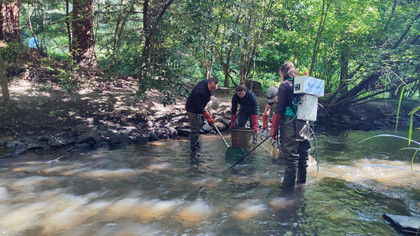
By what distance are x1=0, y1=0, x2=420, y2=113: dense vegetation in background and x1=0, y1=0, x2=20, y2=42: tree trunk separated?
282mm

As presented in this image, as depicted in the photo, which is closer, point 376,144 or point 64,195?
point 64,195

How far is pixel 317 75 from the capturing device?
15.1 metres

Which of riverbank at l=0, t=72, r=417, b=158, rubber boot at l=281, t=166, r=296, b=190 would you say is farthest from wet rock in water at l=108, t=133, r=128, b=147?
rubber boot at l=281, t=166, r=296, b=190

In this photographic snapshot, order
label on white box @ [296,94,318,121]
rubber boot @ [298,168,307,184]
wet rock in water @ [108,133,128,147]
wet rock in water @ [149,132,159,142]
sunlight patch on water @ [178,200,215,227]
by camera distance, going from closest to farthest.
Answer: sunlight patch on water @ [178,200,215,227] < label on white box @ [296,94,318,121] < rubber boot @ [298,168,307,184] < wet rock in water @ [108,133,128,147] < wet rock in water @ [149,132,159,142]

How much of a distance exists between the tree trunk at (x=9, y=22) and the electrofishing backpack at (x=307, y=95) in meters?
9.02

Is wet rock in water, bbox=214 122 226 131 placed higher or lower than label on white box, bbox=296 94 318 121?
lower

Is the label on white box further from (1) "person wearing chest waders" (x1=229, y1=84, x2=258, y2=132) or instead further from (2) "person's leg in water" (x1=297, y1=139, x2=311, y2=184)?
(1) "person wearing chest waders" (x1=229, y1=84, x2=258, y2=132)

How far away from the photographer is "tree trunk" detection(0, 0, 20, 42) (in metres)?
9.20

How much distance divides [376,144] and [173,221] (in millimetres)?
8597

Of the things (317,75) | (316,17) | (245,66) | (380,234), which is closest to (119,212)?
(380,234)

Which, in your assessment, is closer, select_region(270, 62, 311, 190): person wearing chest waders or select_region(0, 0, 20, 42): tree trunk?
select_region(270, 62, 311, 190): person wearing chest waders

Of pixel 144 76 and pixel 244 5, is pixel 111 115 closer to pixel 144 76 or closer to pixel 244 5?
pixel 144 76

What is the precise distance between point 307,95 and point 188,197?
7.55 ft

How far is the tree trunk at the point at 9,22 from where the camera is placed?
30.2 feet
